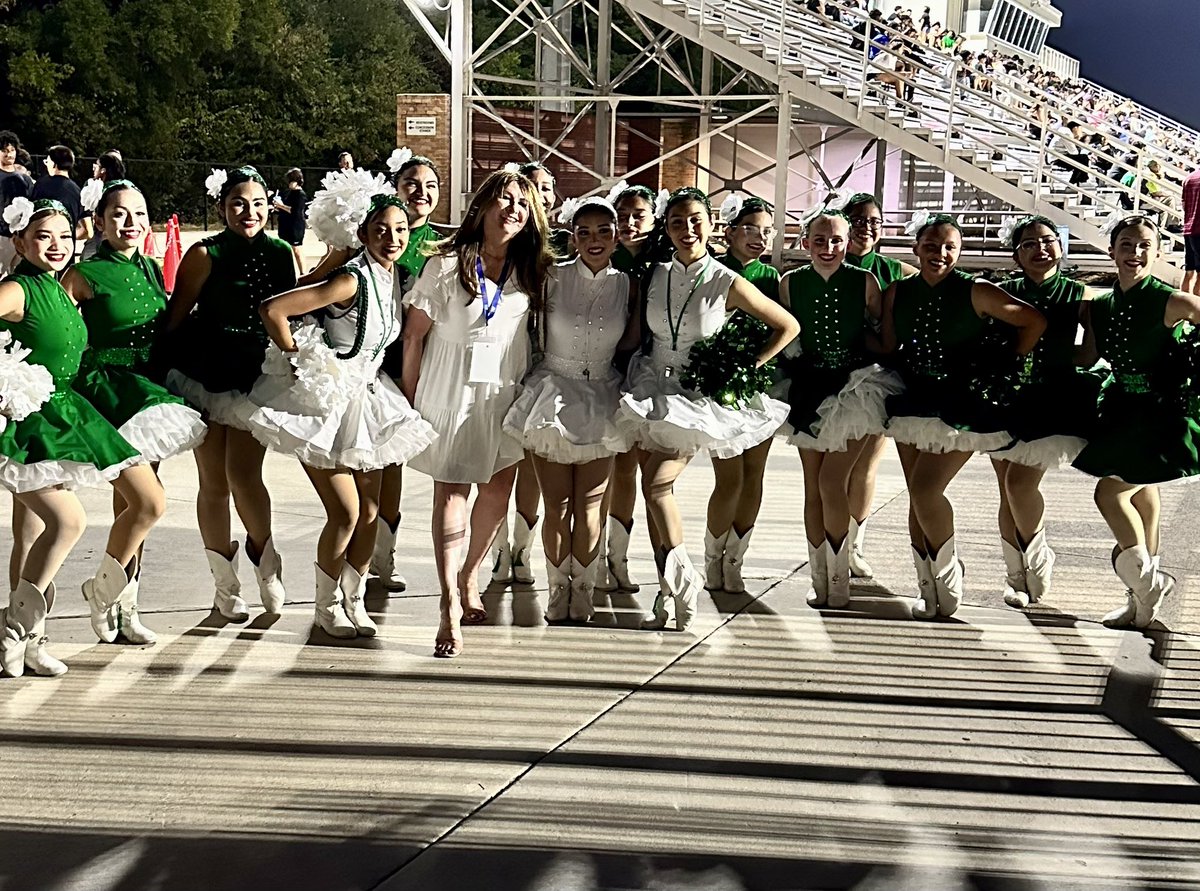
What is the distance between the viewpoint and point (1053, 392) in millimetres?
5680

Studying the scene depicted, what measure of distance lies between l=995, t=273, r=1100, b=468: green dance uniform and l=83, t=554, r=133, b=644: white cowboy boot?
368 centimetres

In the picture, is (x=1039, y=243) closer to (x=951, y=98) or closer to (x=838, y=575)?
(x=838, y=575)

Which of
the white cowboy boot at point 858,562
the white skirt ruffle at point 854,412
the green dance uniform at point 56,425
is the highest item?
the green dance uniform at point 56,425

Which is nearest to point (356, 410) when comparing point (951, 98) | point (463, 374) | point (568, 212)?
point (463, 374)

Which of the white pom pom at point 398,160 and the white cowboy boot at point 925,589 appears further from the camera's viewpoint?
the white pom pom at point 398,160

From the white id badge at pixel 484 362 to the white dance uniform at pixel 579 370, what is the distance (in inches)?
6.2

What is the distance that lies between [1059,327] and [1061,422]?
1.45ft

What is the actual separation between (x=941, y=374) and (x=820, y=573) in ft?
3.45

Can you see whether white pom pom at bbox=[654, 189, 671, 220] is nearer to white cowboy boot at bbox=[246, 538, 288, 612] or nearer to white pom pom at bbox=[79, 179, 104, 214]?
white cowboy boot at bbox=[246, 538, 288, 612]

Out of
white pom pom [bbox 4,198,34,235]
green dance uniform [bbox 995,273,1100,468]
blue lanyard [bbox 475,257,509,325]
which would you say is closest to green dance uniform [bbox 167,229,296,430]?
white pom pom [bbox 4,198,34,235]

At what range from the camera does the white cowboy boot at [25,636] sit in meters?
4.87

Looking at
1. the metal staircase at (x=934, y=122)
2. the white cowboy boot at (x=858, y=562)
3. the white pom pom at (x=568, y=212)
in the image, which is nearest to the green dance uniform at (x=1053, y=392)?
the white cowboy boot at (x=858, y=562)

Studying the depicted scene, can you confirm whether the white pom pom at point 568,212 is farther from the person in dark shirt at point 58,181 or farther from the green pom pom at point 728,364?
the person in dark shirt at point 58,181

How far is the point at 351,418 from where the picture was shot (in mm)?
5121
